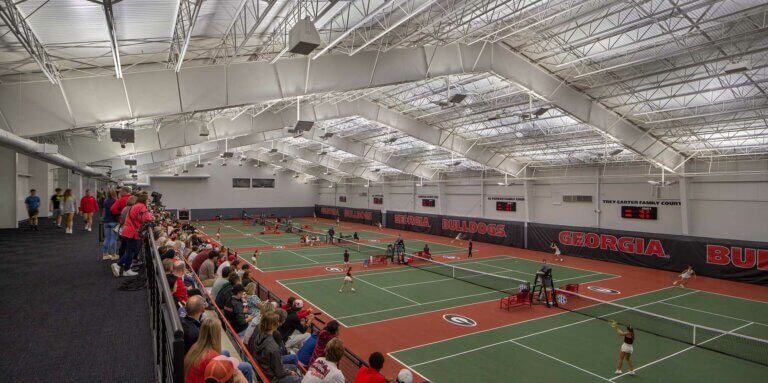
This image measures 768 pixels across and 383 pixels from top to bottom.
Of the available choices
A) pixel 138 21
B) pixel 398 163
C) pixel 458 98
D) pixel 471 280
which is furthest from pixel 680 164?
pixel 138 21

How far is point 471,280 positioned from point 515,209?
2060cm

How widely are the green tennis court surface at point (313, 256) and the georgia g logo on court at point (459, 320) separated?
39.0ft

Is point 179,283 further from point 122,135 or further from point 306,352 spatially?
point 122,135

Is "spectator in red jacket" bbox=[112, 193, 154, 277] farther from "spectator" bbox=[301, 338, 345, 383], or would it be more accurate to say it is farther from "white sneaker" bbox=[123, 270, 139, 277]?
"spectator" bbox=[301, 338, 345, 383]

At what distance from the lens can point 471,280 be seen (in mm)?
24578

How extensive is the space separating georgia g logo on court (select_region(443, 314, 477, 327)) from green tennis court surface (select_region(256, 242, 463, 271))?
39.0 ft

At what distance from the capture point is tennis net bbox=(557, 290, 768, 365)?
46.2ft

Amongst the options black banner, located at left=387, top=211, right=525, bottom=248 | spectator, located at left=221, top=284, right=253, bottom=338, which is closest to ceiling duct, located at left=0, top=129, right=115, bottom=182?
spectator, located at left=221, top=284, right=253, bottom=338

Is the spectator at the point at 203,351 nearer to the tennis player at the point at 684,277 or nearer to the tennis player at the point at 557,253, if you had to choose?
the tennis player at the point at 684,277

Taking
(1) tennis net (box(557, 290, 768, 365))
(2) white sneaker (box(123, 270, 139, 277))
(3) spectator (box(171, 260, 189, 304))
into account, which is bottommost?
(1) tennis net (box(557, 290, 768, 365))

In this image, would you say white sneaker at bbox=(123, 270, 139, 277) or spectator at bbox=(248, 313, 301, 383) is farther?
white sneaker at bbox=(123, 270, 139, 277)

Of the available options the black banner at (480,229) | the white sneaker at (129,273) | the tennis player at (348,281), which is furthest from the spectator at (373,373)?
the black banner at (480,229)

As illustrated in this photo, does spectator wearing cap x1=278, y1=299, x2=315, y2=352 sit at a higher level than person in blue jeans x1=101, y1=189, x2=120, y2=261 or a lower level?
lower

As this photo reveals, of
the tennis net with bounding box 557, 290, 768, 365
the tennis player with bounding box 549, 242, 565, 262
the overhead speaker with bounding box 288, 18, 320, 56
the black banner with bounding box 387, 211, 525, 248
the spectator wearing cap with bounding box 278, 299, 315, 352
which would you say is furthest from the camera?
the black banner with bounding box 387, 211, 525, 248
